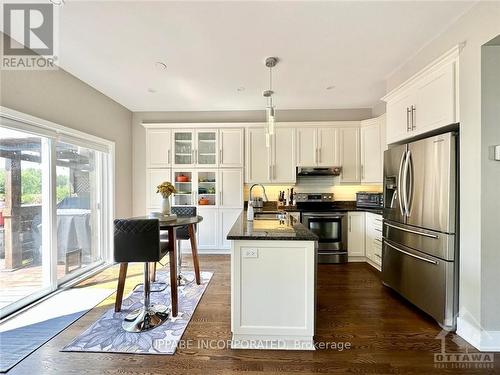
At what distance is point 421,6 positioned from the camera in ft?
6.57

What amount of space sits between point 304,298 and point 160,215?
179 centimetres

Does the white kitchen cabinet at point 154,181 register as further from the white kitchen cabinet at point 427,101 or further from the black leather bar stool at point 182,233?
the white kitchen cabinet at point 427,101

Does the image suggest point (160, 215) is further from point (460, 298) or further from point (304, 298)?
point (460, 298)

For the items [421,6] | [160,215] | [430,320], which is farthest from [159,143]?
[430,320]

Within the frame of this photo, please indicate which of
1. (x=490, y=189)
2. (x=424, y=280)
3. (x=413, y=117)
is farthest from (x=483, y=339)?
(x=413, y=117)

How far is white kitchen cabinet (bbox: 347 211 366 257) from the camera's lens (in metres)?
4.14

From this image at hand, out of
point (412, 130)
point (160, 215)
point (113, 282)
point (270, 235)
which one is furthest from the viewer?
point (113, 282)

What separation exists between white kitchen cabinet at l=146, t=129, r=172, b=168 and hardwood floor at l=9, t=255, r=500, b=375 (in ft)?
8.10

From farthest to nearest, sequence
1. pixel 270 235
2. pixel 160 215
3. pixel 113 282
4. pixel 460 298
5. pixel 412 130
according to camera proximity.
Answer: pixel 113 282 → pixel 160 215 → pixel 412 130 → pixel 460 298 → pixel 270 235

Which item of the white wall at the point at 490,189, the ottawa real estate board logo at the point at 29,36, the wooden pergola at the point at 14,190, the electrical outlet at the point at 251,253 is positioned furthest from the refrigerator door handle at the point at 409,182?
the wooden pergola at the point at 14,190

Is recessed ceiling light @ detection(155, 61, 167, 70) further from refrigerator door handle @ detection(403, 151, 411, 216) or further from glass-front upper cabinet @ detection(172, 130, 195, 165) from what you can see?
refrigerator door handle @ detection(403, 151, 411, 216)

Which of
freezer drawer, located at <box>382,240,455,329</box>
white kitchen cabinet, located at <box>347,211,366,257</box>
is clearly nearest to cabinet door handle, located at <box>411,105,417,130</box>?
freezer drawer, located at <box>382,240,455,329</box>

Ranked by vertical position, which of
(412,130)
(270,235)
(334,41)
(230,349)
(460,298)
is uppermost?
(334,41)

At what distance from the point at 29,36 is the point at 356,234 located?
189 inches
